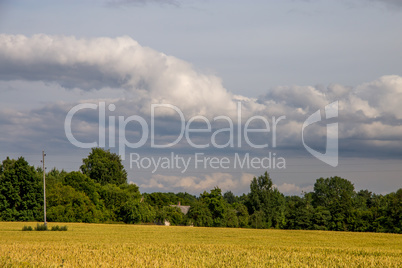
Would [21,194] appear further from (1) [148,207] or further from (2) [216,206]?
(2) [216,206]

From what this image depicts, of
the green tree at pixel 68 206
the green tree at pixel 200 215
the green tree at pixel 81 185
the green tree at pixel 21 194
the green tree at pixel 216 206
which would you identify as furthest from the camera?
the green tree at pixel 216 206

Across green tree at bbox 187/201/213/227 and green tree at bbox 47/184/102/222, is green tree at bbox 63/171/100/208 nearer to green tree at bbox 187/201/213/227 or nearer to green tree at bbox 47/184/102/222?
green tree at bbox 47/184/102/222

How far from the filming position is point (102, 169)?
425ft

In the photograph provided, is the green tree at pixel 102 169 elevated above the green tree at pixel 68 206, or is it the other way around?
the green tree at pixel 102 169

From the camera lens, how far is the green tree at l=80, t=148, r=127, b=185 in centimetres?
12988

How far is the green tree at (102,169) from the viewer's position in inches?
5113

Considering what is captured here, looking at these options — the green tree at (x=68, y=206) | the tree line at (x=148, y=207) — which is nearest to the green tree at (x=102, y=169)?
the tree line at (x=148, y=207)

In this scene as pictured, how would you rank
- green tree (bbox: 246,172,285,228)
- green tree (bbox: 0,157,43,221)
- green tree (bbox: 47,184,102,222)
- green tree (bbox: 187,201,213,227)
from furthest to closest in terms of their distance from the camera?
green tree (bbox: 246,172,285,228)
green tree (bbox: 187,201,213,227)
green tree (bbox: 47,184,102,222)
green tree (bbox: 0,157,43,221)

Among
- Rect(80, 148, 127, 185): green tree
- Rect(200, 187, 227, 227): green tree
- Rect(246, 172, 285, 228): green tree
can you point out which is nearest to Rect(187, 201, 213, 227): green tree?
Rect(200, 187, 227, 227): green tree

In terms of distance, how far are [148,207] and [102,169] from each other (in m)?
30.9

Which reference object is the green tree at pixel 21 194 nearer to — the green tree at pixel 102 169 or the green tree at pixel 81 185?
the green tree at pixel 81 185

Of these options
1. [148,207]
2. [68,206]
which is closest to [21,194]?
[68,206]

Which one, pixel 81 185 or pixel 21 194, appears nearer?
pixel 21 194

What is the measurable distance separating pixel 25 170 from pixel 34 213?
8.16 m
